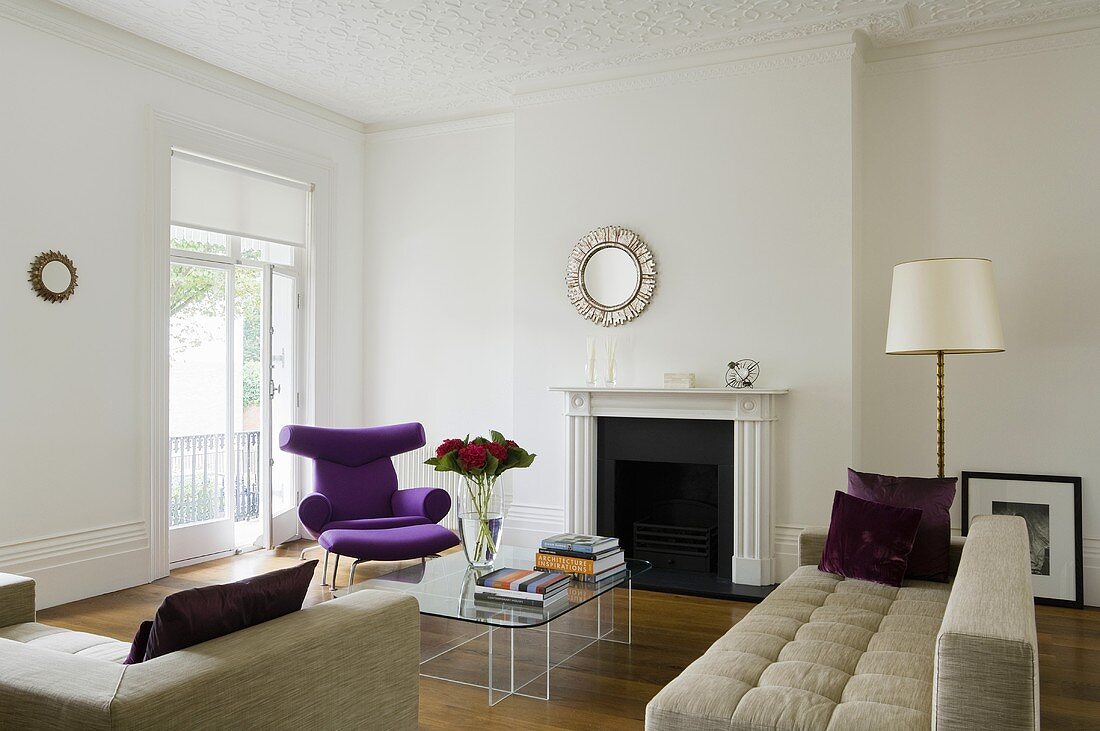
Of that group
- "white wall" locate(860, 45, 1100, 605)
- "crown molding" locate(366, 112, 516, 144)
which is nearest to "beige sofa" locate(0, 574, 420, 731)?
"white wall" locate(860, 45, 1100, 605)

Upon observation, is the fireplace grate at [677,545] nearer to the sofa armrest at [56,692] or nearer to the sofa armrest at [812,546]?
the sofa armrest at [812,546]

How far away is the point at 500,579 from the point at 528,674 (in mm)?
402

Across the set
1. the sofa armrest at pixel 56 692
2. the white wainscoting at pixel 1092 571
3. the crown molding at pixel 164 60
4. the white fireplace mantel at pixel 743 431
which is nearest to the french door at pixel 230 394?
the crown molding at pixel 164 60

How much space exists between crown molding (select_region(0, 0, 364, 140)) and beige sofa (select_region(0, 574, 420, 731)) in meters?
3.30

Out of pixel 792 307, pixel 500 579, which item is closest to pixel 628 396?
pixel 792 307

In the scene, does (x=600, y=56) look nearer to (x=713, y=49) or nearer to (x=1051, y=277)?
(x=713, y=49)

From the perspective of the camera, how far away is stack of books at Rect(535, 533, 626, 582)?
3729 mm

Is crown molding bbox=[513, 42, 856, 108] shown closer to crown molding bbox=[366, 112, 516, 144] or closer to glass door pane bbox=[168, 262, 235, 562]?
crown molding bbox=[366, 112, 516, 144]

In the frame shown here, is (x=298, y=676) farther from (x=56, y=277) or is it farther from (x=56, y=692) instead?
(x=56, y=277)

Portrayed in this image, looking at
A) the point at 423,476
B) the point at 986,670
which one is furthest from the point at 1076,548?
the point at 423,476

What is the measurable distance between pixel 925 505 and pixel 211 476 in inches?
167

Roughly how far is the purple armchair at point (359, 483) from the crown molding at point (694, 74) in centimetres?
237

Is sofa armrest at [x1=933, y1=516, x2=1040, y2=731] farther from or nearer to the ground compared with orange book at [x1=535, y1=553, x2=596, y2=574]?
farther from the ground

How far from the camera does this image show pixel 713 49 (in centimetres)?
514
